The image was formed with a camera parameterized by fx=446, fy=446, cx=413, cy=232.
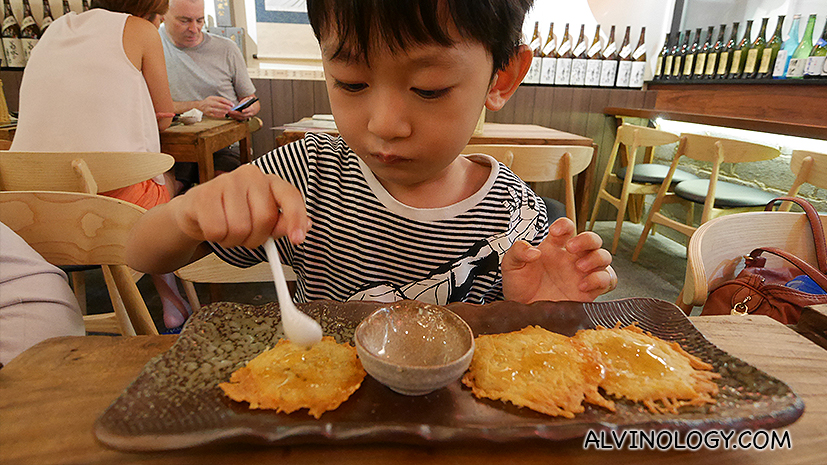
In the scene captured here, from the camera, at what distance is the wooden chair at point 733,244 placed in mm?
1127

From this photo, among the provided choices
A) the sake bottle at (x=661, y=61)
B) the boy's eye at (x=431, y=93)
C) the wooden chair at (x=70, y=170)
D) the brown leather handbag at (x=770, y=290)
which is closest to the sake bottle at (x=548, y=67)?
the sake bottle at (x=661, y=61)

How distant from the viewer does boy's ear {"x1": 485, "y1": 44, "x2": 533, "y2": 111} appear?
893mm

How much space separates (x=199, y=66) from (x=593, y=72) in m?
3.56

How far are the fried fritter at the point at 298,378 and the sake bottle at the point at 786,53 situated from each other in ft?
13.2

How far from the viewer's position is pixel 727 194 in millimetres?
2992

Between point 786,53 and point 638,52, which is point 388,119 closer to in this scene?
point 786,53

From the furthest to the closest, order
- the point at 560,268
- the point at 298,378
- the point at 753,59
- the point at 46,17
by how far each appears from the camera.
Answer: the point at 46,17, the point at 753,59, the point at 560,268, the point at 298,378

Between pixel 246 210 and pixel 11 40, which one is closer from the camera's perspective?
pixel 246 210

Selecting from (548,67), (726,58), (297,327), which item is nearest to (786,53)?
(726,58)

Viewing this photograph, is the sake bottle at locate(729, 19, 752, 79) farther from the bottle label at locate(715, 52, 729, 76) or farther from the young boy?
the young boy

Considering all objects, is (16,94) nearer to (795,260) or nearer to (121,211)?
(121,211)

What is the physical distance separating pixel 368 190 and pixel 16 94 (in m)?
4.63

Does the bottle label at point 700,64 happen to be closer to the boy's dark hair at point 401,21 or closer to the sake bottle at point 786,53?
the sake bottle at point 786,53

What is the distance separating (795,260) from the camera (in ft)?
3.65
